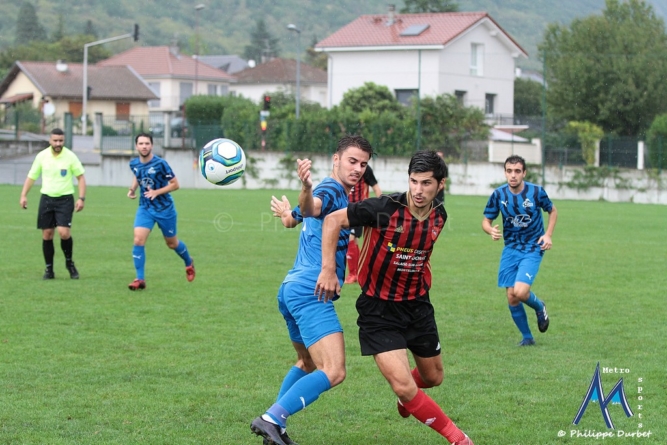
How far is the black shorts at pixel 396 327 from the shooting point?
4992 millimetres

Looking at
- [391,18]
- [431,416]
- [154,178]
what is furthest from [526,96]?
[431,416]

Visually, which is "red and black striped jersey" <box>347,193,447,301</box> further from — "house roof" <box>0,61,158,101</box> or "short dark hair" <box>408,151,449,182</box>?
"house roof" <box>0,61,158,101</box>

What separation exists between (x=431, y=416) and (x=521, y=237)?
3823mm

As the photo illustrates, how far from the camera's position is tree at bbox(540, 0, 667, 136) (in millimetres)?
36812

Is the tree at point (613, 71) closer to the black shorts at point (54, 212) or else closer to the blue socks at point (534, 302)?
the black shorts at point (54, 212)

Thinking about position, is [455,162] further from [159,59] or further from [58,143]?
[159,59]

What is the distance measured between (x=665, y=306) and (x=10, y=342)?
703 cm

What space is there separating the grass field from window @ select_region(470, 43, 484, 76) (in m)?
33.4

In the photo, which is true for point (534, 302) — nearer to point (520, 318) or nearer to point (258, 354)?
point (520, 318)

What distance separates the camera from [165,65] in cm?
8588

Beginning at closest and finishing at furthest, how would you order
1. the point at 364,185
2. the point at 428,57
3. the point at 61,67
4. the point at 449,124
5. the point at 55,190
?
the point at 55,190, the point at 364,185, the point at 449,124, the point at 428,57, the point at 61,67

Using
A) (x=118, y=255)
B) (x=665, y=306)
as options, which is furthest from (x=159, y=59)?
(x=665, y=306)

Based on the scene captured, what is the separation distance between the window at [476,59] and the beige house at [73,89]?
96.5 feet

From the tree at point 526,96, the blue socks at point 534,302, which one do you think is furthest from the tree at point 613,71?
the blue socks at point 534,302
